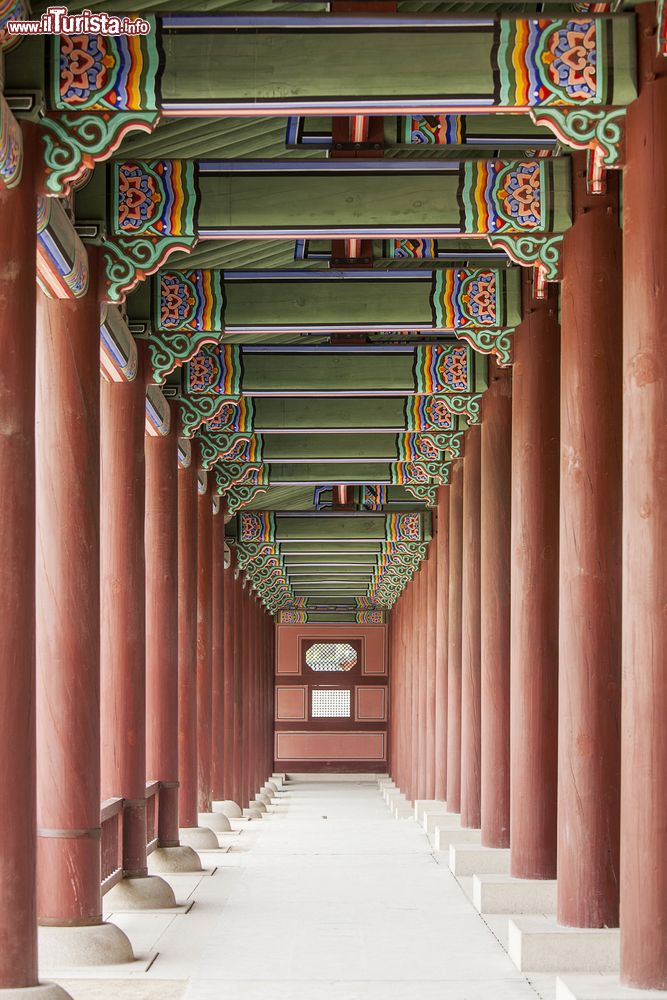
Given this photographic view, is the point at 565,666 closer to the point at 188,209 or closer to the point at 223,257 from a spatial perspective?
the point at 188,209

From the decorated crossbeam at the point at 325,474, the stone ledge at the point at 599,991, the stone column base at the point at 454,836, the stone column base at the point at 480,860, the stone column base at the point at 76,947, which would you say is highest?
the decorated crossbeam at the point at 325,474

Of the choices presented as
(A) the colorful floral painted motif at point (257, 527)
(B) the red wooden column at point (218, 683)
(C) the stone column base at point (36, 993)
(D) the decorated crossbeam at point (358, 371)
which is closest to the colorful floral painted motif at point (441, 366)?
(D) the decorated crossbeam at point (358, 371)

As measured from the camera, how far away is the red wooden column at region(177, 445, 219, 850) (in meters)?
15.9

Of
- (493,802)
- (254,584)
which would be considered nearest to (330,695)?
(254,584)

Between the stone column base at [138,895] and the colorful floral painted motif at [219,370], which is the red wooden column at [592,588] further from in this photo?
the colorful floral painted motif at [219,370]

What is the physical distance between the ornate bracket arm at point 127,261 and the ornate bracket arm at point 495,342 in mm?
3169

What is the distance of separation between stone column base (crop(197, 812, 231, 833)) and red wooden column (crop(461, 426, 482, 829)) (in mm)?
4252

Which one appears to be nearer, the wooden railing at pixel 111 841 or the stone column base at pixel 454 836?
the wooden railing at pixel 111 841

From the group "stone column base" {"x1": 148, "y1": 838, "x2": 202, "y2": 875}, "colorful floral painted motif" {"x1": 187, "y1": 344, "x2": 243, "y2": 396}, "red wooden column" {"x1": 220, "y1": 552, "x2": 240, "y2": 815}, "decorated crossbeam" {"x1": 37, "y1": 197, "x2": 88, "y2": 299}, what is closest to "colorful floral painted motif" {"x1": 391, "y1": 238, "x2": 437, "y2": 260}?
"decorated crossbeam" {"x1": 37, "y1": 197, "x2": 88, "y2": 299}

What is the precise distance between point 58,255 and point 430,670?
54.5 feet

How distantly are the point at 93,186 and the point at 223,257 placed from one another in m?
2.92

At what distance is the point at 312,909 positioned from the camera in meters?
11.7

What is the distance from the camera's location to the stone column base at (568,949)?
27.9ft

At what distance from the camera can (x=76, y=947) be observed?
8891 millimetres
